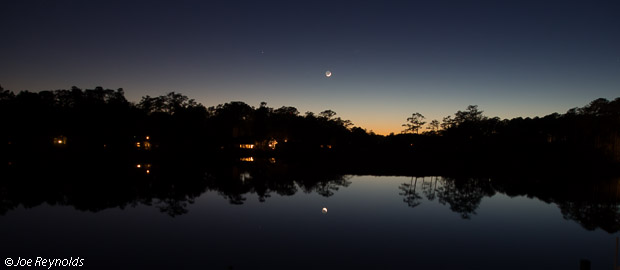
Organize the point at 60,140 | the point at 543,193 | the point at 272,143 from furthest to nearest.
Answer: the point at 272,143 < the point at 60,140 < the point at 543,193

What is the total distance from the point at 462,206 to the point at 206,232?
16.6 meters

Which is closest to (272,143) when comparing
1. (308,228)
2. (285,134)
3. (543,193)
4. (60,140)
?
(285,134)

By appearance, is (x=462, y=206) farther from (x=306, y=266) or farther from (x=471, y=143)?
(x=471, y=143)

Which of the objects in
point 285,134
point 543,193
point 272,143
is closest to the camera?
point 543,193

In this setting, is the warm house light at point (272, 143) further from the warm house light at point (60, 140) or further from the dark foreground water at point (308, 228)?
the dark foreground water at point (308, 228)

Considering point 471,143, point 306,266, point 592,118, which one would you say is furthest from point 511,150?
point 306,266

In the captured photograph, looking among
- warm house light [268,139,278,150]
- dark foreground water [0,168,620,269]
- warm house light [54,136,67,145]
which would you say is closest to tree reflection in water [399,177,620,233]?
dark foreground water [0,168,620,269]

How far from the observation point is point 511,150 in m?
61.2

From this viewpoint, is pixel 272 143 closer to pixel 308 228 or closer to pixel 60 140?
pixel 60 140

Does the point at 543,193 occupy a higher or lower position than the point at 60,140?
higher

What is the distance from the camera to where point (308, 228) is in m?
15.4

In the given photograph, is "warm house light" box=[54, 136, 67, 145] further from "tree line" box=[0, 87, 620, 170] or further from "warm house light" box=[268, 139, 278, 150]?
"warm house light" box=[268, 139, 278, 150]

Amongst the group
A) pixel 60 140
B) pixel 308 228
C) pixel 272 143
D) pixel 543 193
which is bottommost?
pixel 308 228

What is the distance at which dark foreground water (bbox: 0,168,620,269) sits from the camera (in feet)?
36.9
